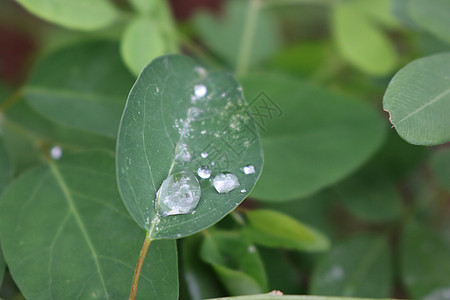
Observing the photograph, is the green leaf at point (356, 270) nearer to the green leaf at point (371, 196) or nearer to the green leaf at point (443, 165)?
the green leaf at point (371, 196)

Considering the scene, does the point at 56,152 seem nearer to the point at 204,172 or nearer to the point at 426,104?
the point at 204,172

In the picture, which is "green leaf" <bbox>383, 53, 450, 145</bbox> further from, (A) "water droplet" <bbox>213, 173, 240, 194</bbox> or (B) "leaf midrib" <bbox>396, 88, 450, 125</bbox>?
(A) "water droplet" <bbox>213, 173, 240, 194</bbox>

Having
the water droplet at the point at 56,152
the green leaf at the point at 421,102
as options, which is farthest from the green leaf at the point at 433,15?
the water droplet at the point at 56,152

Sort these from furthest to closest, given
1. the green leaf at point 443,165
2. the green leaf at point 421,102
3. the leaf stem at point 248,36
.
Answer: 1. the leaf stem at point 248,36
2. the green leaf at point 443,165
3. the green leaf at point 421,102

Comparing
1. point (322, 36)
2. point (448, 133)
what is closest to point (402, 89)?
point (448, 133)

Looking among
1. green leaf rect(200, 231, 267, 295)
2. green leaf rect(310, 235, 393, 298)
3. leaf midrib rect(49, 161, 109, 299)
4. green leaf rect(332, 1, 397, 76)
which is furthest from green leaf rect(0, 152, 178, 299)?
green leaf rect(332, 1, 397, 76)

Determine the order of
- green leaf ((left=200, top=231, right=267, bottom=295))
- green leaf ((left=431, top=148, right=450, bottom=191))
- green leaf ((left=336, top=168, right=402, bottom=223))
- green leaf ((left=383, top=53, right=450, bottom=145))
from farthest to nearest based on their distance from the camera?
green leaf ((left=336, top=168, right=402, bottom=223)) → green leaf ((left=431, top=148, right=450, bottom=191)) → green leaf ((left=200, top=231, right=267, bottom=295)) → green leaf ((left=383, top=53, right=450, bottom=145))
